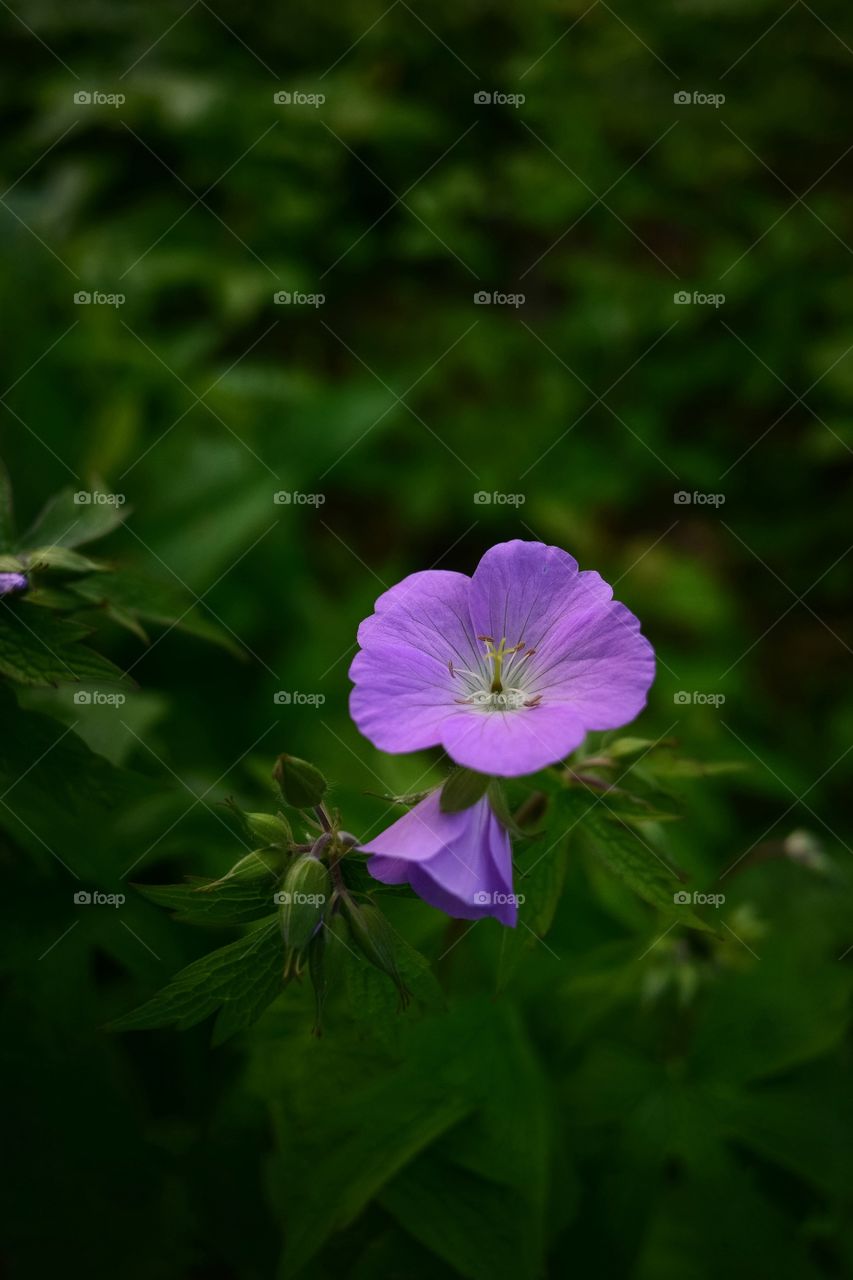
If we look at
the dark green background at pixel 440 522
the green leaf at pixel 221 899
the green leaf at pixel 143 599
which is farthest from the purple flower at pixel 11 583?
the green leaf at pixel 221 899

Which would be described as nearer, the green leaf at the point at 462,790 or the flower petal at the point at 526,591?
the green leaf at the point at 462,790

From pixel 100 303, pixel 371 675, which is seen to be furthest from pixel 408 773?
pixel 100 303

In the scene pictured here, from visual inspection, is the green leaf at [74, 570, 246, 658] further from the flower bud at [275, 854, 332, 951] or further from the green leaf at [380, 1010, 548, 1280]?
the green leaf at [380, 1010, 548, 1280]

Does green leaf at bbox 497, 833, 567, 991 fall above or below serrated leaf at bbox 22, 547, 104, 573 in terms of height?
below

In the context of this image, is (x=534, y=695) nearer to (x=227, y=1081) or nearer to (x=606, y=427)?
(x=227, y=1081)

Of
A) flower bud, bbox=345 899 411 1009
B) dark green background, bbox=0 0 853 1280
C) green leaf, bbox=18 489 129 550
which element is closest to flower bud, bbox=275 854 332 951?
flower bud, bbox=345 899 411 1009

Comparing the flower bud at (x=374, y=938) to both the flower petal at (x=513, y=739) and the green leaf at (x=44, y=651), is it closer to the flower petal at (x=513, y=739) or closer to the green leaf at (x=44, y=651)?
the flower petal at (x=513, y=739)

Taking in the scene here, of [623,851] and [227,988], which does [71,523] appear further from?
[623,851]
